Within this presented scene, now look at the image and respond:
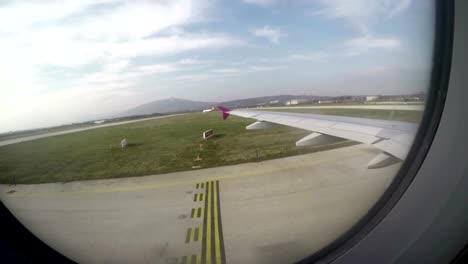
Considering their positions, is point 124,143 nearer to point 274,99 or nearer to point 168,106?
point 168,106

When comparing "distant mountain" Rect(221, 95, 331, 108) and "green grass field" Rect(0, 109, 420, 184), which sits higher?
"distant mountain" Rect(221, 95, 331, 108)

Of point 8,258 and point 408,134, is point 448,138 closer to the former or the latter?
point 408,134

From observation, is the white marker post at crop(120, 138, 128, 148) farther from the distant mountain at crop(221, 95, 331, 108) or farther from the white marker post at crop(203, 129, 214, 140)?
the distant mountain at crop(221, 95, 331, 108)

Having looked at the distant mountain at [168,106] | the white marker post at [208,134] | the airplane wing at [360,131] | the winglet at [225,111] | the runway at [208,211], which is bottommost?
the runway at [208,211]

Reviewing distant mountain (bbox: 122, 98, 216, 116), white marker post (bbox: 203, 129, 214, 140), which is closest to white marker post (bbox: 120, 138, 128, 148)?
distant mountain (bbox: 122, 98, 216, 116)

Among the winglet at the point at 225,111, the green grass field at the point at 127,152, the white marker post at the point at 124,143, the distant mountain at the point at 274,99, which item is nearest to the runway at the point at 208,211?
the green grass field at the point at 127,152

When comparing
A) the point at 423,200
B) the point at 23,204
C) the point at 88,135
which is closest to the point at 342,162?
the point at 423,200

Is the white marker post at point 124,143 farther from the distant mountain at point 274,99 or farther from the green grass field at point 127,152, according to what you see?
the distant mountain at point 274,99
